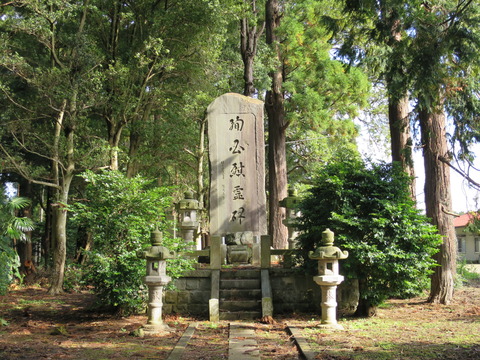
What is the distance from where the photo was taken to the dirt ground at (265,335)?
6066 millimetres

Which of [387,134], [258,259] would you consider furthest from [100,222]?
[387,134]

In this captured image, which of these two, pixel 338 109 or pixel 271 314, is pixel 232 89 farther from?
pixel 271 314

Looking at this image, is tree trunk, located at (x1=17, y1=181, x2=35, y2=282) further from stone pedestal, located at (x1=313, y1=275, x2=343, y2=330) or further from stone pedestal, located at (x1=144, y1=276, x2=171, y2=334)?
stone pedestal, located at (x1=313, y1=275, x2=343, y2=330)

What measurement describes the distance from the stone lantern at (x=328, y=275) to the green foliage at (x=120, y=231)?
103 inches

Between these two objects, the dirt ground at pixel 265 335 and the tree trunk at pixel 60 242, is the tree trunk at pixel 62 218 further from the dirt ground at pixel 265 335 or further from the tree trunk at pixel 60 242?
the dirt ground at pixel 265 335

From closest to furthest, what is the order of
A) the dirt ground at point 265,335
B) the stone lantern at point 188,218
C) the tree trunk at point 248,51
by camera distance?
the dirt ground at point 265,335 < the stone lantern at point 188,218 < the tree trunk at point 248,51

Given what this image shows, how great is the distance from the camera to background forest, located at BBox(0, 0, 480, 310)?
8.12 meters

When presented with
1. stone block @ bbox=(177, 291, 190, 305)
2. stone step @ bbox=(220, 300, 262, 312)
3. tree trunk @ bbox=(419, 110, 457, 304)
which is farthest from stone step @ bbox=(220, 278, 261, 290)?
tree trunk @ bbox=(419, 110, 457, 304)

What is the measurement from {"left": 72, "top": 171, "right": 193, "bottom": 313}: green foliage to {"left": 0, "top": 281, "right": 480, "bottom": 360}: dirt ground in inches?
22.3

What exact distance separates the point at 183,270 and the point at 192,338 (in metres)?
1.94

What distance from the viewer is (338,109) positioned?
1894cm

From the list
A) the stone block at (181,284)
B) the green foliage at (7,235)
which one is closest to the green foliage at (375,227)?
the stone block at (181,284)

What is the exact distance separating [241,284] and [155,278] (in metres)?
2.38

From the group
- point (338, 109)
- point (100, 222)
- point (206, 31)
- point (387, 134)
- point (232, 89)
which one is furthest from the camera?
point (387, 134)
